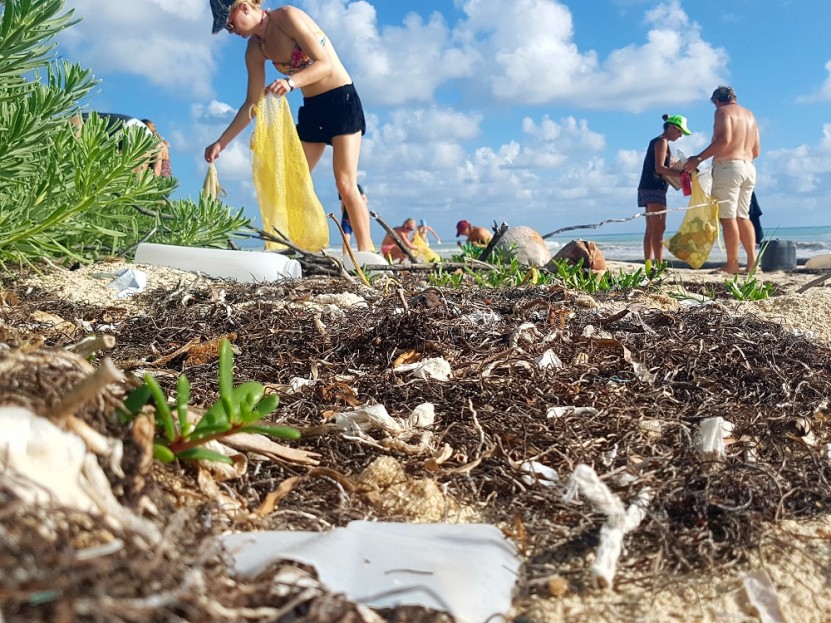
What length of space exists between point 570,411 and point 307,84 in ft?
12.5

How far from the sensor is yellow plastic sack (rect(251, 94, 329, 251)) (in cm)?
508

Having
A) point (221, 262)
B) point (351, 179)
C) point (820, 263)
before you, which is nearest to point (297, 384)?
point (221, 262)

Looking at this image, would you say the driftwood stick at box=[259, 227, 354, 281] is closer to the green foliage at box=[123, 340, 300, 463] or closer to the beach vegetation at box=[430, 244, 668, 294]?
the beach vegetation at box=[430, 244, 668, 294]

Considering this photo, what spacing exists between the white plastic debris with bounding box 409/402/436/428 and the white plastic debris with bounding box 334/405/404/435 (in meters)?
0.07

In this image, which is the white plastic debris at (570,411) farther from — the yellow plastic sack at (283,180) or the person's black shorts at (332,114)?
the person's black shorts at (332,114)

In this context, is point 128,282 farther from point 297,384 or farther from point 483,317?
point 297,384

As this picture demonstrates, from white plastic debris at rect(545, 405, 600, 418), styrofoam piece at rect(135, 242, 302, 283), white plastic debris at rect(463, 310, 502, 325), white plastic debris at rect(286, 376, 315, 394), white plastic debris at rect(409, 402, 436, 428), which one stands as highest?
styrofoam piece at rect(135, 242, 302, 283)

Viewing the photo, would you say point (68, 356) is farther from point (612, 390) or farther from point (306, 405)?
point (612, 390)

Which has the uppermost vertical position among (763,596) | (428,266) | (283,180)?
(283,180)

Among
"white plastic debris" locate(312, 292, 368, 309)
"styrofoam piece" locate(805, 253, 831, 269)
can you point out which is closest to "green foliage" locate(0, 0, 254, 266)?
"white plastic debris" locate(312, 292, 368, 309)

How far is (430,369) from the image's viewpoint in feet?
7.07

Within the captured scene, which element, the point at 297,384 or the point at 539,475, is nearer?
the point at 539,475

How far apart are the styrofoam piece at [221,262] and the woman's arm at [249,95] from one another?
3.76ft

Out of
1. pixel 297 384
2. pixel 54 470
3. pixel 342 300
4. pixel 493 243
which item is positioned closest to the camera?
pixel 54 470
